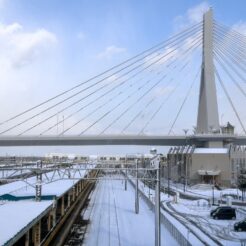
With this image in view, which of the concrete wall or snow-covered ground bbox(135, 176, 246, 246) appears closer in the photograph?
snow-covered ground bbox(135, 176, 246, 246)

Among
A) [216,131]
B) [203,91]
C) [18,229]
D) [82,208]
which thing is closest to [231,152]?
[216,131]

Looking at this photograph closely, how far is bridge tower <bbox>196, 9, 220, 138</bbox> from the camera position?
58.1m

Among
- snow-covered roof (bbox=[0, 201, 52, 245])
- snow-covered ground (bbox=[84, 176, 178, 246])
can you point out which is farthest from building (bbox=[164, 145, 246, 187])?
snow-covered roof (bbox=[0, 201, 52, 245])

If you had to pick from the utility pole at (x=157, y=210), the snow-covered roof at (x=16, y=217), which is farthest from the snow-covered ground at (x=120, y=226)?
the snow-covered roof at (x=16, y=217)

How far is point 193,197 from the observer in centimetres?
4828

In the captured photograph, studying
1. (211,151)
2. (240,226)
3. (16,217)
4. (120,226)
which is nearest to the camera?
(16,217)

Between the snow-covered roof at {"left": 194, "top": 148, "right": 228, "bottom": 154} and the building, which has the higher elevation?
the snow-covered roof at {"left": 194, "top": 148, "right": 228, "bottom": 154}

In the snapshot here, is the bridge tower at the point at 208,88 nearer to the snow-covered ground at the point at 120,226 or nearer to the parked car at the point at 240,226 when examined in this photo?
the snow-covered ground at the point at 120,226

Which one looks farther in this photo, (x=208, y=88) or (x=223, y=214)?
(x=208, y=88)

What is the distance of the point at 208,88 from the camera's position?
58375 mm

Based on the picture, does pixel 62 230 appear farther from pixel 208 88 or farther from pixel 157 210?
pixel 208 88

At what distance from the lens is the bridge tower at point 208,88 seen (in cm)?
5806

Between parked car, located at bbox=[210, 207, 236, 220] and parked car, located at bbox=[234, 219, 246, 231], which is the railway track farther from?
parked car, located at bbox=[210, 207, 236, 220]

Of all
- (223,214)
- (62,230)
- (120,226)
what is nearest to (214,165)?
(223,214)
